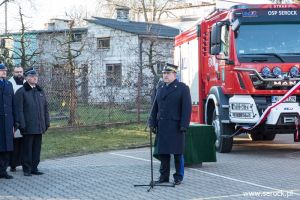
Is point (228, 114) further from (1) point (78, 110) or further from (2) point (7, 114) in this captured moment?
(1) point (78, 110)

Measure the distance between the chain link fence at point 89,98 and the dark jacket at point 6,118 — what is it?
24.8 feet

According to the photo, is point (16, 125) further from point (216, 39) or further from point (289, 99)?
point (289, 99)

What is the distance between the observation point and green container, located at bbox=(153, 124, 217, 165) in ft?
36.9

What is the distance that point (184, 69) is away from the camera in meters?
17.4

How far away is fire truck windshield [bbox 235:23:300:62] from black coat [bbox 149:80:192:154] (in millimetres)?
3565

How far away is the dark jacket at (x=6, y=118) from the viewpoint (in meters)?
10.2

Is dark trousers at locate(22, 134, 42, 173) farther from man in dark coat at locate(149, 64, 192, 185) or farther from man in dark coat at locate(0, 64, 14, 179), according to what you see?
man in dark coat at locate(149, 64, 192, 185)

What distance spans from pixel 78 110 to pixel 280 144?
6836mm

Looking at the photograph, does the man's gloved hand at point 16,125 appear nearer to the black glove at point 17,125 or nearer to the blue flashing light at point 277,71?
the black glove at point 17,125

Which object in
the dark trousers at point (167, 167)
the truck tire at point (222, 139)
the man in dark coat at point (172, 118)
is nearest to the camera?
the man in dark coat at point (172, 118)

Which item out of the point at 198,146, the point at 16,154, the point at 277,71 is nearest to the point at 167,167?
the point at 198,146

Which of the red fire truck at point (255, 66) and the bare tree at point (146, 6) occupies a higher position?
the bare tree at point (146, 6)

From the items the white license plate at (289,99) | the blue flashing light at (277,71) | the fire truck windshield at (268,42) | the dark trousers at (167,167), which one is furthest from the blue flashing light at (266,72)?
the dark trousers at (167,167)

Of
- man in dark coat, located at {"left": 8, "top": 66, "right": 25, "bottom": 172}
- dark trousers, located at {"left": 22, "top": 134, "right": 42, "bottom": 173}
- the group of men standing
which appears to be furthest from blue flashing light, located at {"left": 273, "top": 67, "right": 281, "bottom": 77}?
man in dark coat, located at {"left": 8, "top": 66, "right": 25, "bottom": 172}
